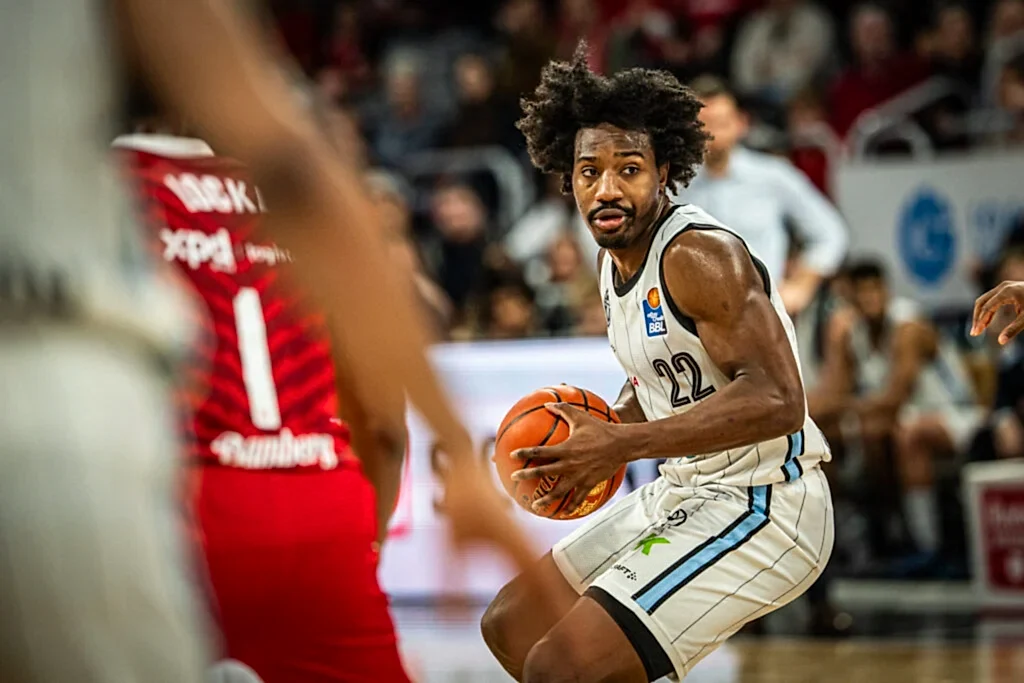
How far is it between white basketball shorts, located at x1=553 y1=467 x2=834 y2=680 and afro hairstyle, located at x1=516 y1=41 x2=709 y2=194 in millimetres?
1015

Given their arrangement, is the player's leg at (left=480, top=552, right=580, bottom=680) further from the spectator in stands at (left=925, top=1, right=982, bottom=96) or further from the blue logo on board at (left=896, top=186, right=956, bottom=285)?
the spectator in stands at (left=925, top=1, right=982, bottom=96)

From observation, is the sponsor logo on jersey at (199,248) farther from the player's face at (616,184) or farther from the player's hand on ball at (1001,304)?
the player's hand on ball at (1001,304)

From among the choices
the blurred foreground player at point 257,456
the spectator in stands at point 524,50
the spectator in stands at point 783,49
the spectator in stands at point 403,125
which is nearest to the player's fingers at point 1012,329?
the blurred foreground player at point 257,456

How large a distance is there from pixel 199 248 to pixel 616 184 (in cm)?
138

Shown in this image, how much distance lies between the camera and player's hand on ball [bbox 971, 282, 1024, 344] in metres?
4.45

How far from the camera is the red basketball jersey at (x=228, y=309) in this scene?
353 centimetres

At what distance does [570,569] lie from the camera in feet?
14.7

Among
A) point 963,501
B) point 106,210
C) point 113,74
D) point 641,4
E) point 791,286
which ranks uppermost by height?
point 641,4

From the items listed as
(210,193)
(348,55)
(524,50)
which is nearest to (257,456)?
(210,193)

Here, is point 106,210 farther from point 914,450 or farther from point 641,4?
point 641,4

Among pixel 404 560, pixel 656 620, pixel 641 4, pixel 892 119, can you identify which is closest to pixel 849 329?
pixel 892 119

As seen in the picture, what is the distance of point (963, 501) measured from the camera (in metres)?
9.64

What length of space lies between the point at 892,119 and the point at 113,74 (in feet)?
32.8

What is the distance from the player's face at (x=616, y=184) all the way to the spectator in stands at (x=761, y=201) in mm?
3184
